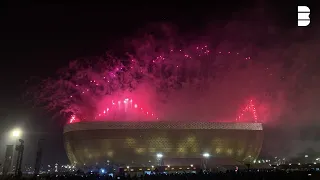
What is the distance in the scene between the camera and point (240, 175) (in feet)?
84.4

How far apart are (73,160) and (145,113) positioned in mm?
18709

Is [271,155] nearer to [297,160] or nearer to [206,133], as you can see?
[297,160]

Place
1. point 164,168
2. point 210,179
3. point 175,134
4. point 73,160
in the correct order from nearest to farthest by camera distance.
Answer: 1. point 210,179
2. point 164,168
3. point 175,134
4. point 73,160

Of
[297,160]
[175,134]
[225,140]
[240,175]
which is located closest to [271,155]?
[297,160]

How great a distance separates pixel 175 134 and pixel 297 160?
1751 inches

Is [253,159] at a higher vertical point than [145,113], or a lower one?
lower

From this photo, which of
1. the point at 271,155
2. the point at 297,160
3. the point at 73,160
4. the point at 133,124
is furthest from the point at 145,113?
the point at 297,160

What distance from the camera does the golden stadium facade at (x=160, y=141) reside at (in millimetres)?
58375

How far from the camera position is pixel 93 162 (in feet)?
205

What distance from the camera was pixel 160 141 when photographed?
59.1 meters

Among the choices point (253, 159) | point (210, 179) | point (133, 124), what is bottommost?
point (210, 179)

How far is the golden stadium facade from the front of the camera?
58.4 metres

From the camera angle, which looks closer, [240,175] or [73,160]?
[240,175]

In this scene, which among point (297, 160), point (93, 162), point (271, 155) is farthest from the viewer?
point (297, 160)
